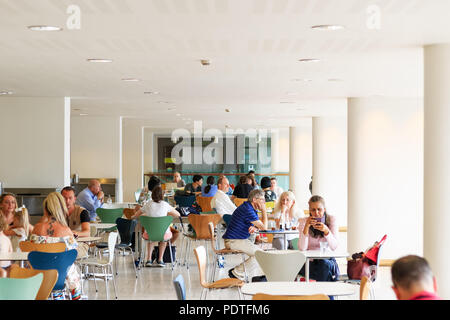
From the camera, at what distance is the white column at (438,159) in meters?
5.89

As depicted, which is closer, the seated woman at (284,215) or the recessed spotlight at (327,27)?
the recessed spotlight at (327,27)

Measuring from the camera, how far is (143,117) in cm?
1730

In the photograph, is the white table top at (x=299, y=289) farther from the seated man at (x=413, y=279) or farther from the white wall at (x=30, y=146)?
the white wall at (x=30, y=146)

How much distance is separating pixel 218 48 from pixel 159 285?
329 centimetres

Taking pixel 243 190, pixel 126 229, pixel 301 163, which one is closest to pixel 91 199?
pixel 126 229

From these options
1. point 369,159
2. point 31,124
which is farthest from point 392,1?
point 31,124

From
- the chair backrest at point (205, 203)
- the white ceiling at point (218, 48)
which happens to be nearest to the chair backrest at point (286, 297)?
the white ceiling at point (218, 48)

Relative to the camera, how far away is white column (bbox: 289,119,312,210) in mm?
20875

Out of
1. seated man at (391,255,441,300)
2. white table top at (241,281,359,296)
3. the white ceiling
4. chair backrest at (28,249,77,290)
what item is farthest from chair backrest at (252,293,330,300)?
chair backrest at (28,249,77,290)

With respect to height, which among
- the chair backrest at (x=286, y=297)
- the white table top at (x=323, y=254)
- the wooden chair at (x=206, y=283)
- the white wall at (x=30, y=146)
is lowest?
the wooden chair at (x=206, y=283)

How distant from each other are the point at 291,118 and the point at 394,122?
7.25 meters

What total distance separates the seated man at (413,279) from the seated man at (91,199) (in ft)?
24.1

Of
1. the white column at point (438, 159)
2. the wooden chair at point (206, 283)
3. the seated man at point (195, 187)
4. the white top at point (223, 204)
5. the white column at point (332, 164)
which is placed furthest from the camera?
the white column at point (332, 164)
